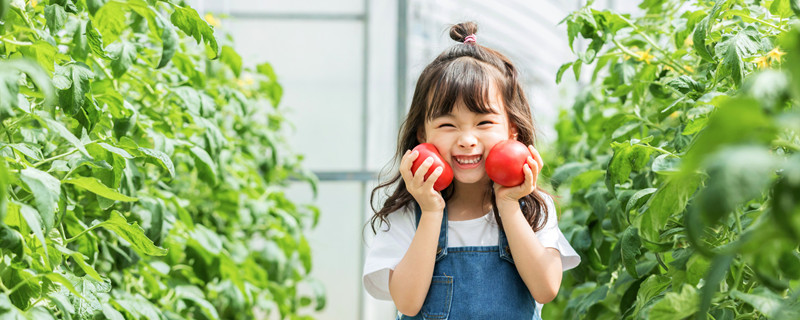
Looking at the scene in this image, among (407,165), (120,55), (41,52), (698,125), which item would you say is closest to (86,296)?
(41,52)

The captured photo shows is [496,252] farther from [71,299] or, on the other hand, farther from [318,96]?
[318,96]

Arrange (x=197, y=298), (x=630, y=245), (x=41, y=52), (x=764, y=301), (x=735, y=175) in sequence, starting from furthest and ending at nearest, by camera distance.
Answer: (x=197, y=298)
(x=630, y=245)
(x=41, y=52)
(x=764, y=301)
(x=735, y=175)

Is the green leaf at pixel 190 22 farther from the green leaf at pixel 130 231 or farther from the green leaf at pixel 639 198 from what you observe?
the green leaf at pixel 639 198

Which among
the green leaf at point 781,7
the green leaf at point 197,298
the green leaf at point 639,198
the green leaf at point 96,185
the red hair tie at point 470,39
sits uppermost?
the green leaf at point 781,7

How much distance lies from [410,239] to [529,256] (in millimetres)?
242

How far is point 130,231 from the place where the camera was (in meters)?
1.21

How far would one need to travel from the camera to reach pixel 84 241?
1.45 meters

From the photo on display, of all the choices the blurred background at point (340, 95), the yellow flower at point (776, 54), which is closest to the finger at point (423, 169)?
the yellow flower at point (776, 54)

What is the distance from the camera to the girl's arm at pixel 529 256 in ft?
4.91

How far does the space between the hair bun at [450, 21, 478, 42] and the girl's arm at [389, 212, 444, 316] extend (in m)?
0.48

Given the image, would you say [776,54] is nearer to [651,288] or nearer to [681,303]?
[651,288]

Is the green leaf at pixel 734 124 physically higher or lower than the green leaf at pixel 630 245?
higher

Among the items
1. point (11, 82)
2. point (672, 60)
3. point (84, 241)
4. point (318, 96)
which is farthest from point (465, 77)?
point (318, 96)

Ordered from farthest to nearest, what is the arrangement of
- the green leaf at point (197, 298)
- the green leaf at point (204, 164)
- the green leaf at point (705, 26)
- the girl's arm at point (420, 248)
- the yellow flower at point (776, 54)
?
the green leaf at point (197, 298)
the green leaf at point (204, 164)
the girl's arm at point (420, 248)
the yellow flower at point (776, 54)
the green leaf at point (705, 26)
